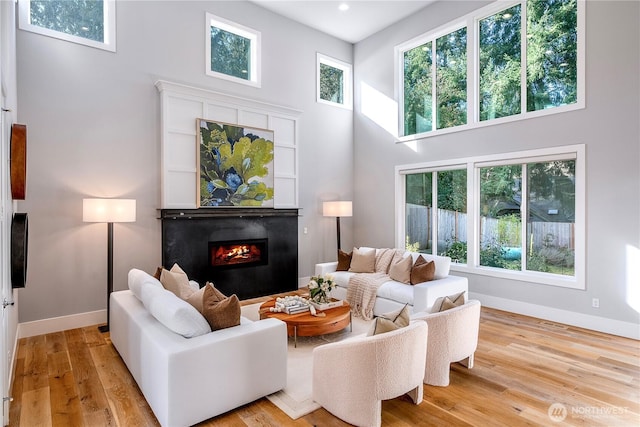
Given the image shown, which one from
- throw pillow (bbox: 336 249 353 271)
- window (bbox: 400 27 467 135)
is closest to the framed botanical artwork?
throw pillow (bbox: 336 249 353 271)

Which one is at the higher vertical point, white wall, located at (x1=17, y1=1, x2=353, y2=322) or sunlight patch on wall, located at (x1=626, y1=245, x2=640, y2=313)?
white wall, located at (x1=17, y1=1, x2=353, y2=322)

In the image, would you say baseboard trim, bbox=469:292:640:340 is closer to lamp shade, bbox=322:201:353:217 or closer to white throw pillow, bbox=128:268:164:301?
lamp shade, bbox=322:201:353:217

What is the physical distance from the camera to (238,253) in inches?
222

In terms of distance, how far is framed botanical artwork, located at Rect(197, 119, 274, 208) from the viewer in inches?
206

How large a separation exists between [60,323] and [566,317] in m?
6.24

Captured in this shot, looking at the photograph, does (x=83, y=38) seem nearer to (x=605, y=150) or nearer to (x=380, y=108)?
(x=380, y=108)

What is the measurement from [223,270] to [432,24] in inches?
209

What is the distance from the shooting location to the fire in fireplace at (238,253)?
535cm

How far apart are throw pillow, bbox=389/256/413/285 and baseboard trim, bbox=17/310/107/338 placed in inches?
151

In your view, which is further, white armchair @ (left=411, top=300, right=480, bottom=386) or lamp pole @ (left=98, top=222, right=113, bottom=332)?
lamp pole @ (left=98, top=222, right=113, bottom=332)

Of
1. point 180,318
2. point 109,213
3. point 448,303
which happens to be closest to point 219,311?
point 180,318

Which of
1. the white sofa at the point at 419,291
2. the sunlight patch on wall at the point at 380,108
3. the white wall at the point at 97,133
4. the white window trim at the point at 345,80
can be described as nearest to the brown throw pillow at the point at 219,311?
the white sofa at the point at 419,291

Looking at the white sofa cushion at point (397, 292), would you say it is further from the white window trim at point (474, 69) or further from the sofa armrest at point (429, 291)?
the white window trim at point (474, 69)

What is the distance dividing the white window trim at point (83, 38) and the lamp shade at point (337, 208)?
12.8ft
